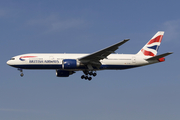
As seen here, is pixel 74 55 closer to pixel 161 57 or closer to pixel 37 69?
pixel 37 69

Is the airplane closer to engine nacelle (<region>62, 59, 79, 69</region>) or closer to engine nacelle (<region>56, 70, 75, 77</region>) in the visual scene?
engine nacelle (<region>62, 59, 79, 69</region>)

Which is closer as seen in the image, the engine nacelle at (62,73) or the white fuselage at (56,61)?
the white fuselage at (56,61)

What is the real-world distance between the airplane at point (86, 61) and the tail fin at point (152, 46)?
0.70 meters

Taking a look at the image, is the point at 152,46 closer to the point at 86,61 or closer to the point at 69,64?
the point at 86,61

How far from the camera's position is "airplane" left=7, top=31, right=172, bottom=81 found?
39.8 meters

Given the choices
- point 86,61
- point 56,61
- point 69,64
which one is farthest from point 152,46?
point 56,61

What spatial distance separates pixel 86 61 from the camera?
40656 mm

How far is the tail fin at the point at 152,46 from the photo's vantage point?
45.5 metres

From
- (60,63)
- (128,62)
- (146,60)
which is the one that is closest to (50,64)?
(60,63)

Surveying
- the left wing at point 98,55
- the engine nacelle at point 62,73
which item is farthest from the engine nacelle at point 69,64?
the engine nacelle at point 62,73

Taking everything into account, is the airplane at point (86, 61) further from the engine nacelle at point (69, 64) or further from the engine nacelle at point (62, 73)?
the engine nacelle at point (62, 73)

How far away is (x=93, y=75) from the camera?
1713 inches

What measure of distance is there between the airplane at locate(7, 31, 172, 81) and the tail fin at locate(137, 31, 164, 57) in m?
0.70

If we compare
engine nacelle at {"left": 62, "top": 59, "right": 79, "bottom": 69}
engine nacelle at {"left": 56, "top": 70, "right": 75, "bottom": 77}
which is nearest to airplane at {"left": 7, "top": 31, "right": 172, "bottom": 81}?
engine nacelle at {"left": 62, "top": 59, "right": 79, "bottom": 69}
